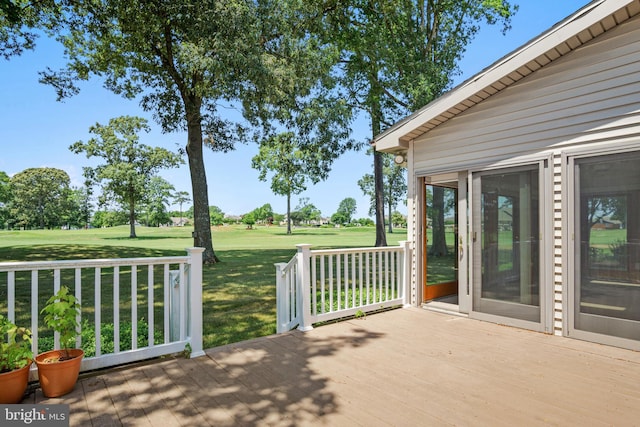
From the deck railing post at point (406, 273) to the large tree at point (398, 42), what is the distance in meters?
6.74

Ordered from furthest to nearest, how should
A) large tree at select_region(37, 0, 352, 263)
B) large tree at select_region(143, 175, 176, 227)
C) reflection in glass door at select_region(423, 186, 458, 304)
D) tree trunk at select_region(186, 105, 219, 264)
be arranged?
large tree at select_region(143, 175, 176, 227) → tree trunk at select_region(186, 105, 219, 264) → large tree at select_region(37, 0, 352, 263) → reflection in glass door at select_region(423, 186, 458, 304)

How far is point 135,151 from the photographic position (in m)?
25.3

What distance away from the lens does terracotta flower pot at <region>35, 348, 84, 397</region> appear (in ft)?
8.02

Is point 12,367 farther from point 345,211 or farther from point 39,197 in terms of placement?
point 345,211

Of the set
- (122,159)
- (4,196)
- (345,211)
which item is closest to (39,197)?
(4,196)

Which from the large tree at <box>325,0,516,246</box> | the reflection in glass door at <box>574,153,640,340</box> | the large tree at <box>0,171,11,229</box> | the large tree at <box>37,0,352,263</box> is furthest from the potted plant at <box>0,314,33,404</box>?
the large tree at <box>0,171,11,229</box>

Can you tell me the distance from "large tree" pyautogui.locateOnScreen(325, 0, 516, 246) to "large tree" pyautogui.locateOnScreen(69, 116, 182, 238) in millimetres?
16859

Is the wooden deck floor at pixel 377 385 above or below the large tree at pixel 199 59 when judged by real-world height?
below

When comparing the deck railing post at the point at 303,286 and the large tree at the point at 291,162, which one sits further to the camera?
the large tree at the point at 291,162

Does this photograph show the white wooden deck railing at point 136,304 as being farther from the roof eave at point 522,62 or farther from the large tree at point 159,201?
the large tree at point 159,201

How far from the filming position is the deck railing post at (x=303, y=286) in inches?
161

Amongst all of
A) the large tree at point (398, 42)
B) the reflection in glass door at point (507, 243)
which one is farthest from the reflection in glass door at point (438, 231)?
the large tree at point (398, 42)

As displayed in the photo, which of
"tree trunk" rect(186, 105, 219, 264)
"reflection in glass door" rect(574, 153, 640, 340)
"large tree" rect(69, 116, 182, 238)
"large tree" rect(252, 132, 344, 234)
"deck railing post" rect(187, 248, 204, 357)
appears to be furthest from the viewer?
"large tree" rect(69, 116, 182, 238)

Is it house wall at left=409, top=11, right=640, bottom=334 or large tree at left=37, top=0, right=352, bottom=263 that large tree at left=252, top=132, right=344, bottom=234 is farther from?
house wall at left=409, top=11, right=640, bottom=334
